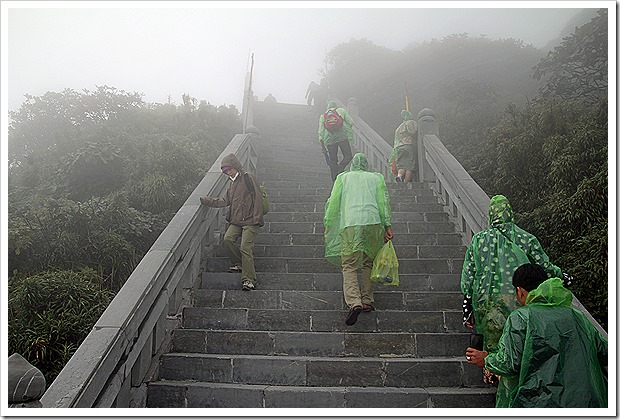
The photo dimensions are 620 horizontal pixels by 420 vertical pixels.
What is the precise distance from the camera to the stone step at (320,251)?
20.4 feet

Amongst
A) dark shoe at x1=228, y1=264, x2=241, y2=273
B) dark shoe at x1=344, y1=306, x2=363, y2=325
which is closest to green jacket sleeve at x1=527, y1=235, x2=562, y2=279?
dark shoe at x1=344, y1=306, x2=363, y2=325

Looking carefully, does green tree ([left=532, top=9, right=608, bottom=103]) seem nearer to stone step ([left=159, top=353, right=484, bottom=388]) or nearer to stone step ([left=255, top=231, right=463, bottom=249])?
stone step ([left=255, top=231, right=463, bottom=249])

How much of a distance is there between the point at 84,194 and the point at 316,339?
19.7ft

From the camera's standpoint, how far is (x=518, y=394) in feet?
9.57

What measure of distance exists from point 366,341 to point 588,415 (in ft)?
6.27

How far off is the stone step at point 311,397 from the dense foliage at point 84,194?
59.7 inches

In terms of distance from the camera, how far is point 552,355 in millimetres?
2783

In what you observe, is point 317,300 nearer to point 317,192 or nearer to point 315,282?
point 315,282

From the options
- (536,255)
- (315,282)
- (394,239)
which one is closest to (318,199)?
(394,239)

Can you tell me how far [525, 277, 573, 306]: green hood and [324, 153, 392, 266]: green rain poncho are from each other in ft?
6.71

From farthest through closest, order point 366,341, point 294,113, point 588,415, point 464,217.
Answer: point 294,113, point 464,217, point 366,341, point 588,415

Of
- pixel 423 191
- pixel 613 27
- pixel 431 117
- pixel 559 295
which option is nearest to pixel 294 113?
pixel 431 117

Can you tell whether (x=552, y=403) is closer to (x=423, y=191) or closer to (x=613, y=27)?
(x=613, y=27)

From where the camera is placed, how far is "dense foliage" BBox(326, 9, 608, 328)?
6.32 m
